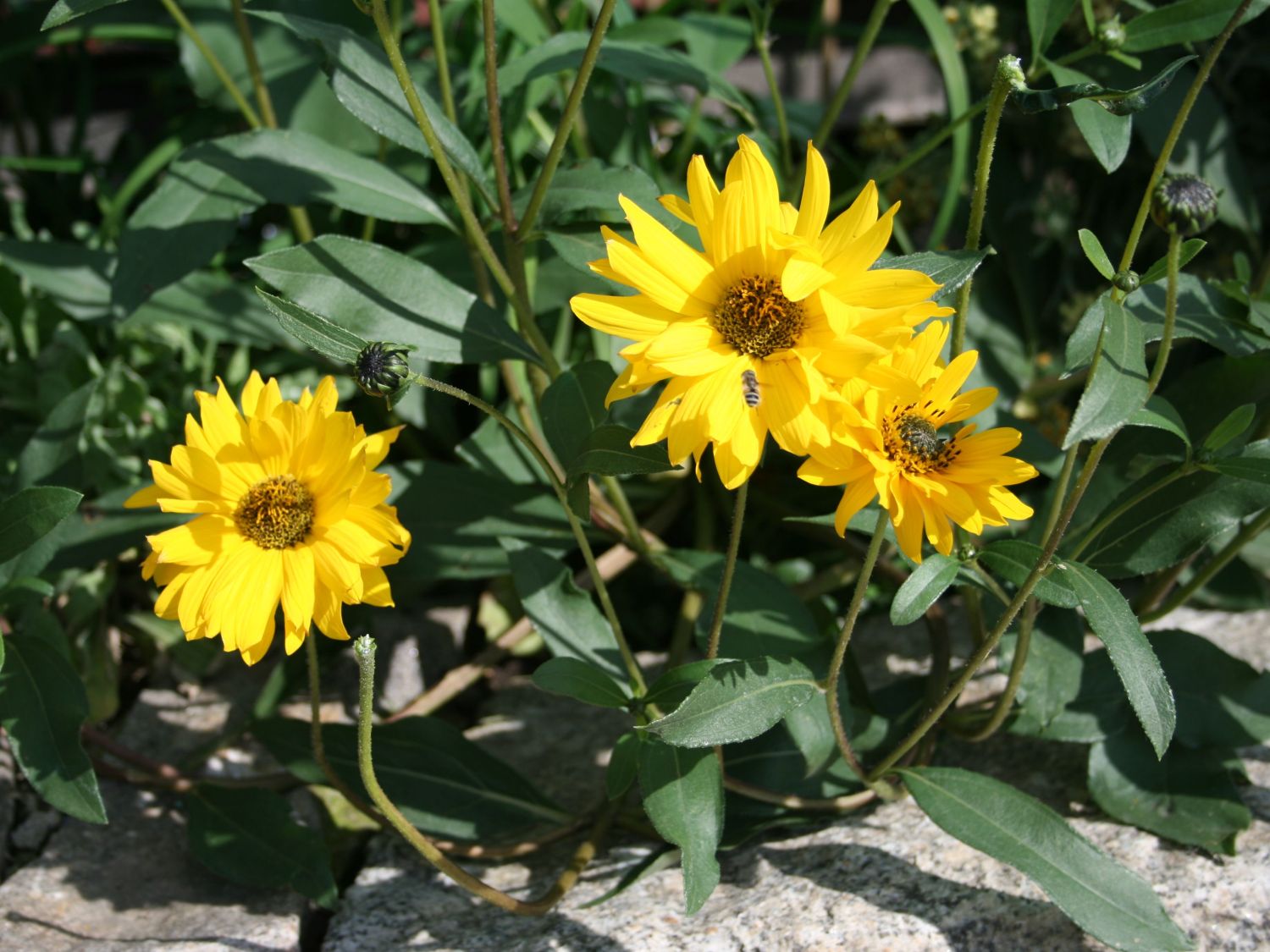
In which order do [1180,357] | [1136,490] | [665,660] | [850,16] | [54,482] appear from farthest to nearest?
[850,16]
[1180,357]
[665,660]
[54,482]
[1136,490]

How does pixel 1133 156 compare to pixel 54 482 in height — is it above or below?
above

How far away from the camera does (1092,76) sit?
1755 millimetres

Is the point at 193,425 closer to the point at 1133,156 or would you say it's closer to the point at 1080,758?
the point at 1080,758

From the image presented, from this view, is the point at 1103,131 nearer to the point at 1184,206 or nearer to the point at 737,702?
the point at 1184,206

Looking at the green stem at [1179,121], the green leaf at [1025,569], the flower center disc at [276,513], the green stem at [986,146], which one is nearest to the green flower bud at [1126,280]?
the green stem at [1179,121]

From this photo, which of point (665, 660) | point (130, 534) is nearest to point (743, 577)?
point (665, 660)

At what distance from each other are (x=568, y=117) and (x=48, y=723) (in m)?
0.80

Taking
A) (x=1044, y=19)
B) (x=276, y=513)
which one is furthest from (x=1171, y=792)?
(x=276, y=513)

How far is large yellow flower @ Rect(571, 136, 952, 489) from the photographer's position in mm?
938

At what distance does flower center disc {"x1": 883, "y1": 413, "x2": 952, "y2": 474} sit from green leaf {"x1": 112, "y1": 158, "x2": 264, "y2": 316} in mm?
859

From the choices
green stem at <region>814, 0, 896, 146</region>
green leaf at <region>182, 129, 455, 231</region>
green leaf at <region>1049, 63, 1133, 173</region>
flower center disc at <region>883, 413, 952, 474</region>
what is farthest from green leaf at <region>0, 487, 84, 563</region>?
green leaf at <region>1049, 63, 1133, 173</region>

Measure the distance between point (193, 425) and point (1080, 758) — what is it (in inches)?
39.9

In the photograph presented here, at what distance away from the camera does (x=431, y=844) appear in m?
1.24

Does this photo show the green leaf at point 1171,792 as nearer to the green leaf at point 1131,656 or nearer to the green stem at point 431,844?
the green leaf at point 1131,656
